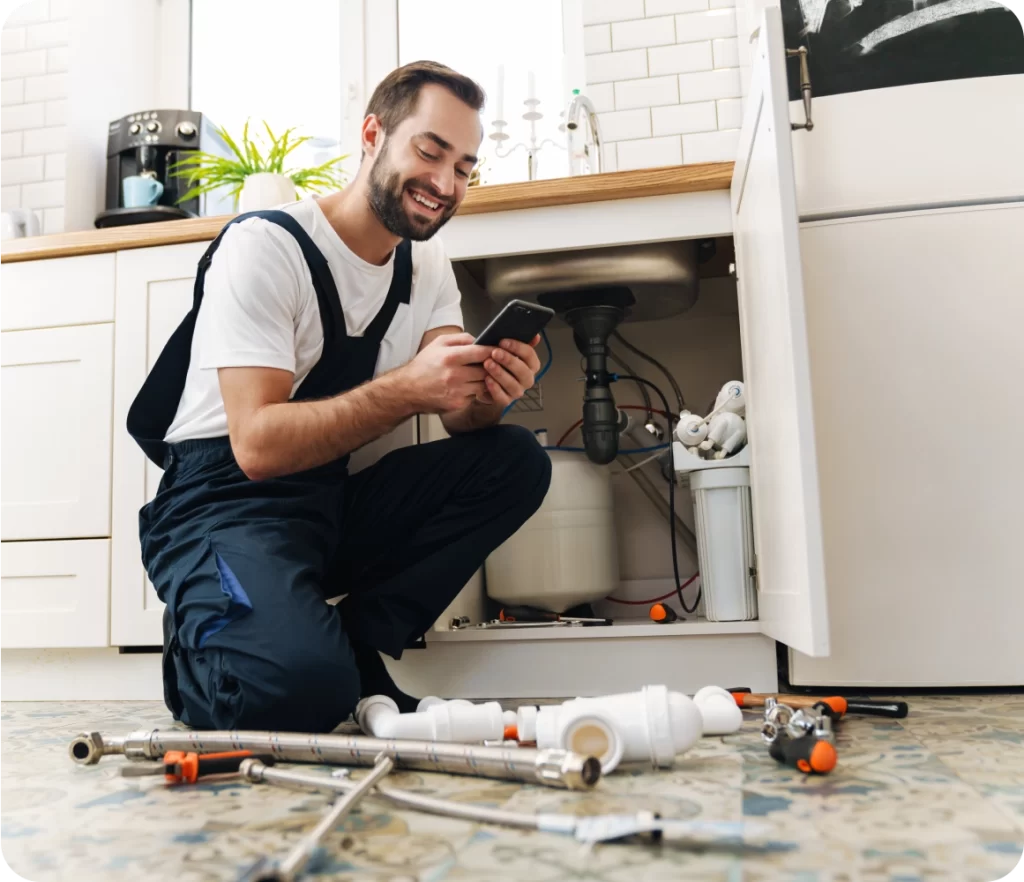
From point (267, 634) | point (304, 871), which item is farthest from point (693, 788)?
point (267, 634)

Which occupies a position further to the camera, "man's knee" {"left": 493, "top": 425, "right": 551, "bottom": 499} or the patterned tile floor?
"man's knee" {"left": 493, "top": 425, "right": 551, "bottom": 499}

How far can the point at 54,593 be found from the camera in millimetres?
1738

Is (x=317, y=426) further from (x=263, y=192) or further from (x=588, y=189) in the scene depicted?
(x=263, y=192)

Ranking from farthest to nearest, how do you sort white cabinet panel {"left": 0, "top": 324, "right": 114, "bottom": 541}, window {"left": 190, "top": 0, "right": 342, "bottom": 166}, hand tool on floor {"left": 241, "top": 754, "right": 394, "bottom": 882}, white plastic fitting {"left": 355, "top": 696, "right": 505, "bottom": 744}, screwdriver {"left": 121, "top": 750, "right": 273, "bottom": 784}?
window {"left": 190, "top": 0, "right": 342, "bottom": 166}, white cabinet panel {"left": 0, "top": 324, "right": 114, "bottom": 541}, white plastic fitting {"left": 355, "top": 696, "right": 505, "bottom": 744}, screwdriver {"left": 121, "top": 750, "right": 273, "bottom": 784}, hand tool on floor {"left": 241, "top": 754, "right": 394, "bottom": 882}

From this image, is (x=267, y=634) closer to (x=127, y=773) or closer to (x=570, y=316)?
(x=127, y=773)

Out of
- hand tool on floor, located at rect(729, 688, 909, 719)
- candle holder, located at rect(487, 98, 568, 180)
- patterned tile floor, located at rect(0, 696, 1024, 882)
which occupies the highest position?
candle holder, located at rect(487, 98, 568, 180)

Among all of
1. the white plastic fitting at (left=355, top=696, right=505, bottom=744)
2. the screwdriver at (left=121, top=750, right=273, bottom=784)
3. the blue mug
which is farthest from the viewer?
the blue mug

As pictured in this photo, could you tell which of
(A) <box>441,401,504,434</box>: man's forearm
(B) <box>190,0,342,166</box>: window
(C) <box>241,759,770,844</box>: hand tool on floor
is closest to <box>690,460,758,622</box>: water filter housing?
(A) <box>441,401,504,434</box>: man's forearm

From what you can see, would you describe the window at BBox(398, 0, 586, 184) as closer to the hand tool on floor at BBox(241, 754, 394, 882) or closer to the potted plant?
the potted plant

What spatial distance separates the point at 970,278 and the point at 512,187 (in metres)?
0.74

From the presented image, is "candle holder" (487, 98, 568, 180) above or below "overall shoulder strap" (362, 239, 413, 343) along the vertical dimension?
above

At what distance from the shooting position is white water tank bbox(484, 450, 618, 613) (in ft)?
5.84

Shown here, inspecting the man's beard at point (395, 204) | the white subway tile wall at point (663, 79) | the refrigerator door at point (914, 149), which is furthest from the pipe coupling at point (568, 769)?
the white subway tile wall at point (663, 79)

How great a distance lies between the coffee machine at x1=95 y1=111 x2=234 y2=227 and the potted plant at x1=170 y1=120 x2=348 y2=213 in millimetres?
32
